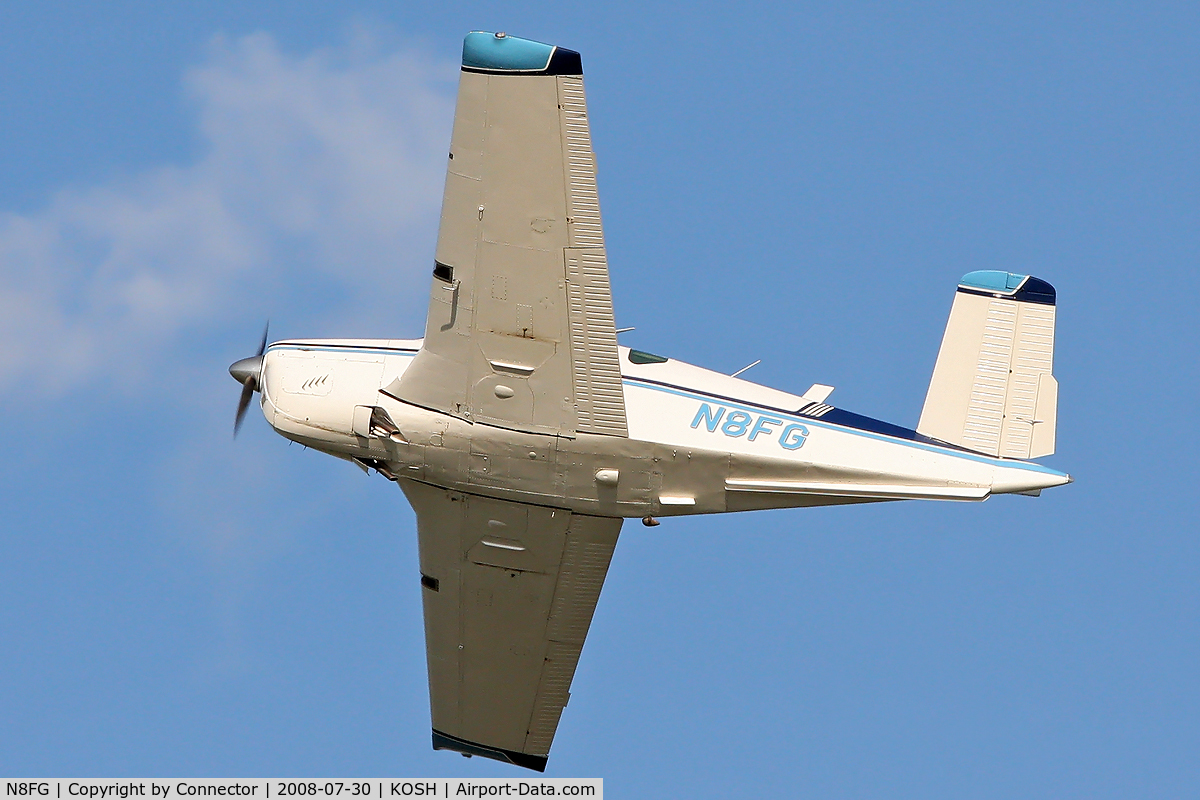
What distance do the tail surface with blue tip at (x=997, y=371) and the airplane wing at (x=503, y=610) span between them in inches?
166

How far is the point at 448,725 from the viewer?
2127 cm

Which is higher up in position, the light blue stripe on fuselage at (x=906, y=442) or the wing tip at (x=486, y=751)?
the light blue stripe on fuselage at (x=906, y=442)

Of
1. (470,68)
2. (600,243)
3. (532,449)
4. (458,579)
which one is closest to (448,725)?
(458,579)

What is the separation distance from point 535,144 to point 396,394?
3685mm

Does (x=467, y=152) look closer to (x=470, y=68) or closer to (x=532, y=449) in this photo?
(x=470, y=68)

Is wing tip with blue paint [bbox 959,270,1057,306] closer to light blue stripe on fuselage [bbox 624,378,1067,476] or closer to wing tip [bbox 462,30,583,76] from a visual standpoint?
light blue stripe on fuselage [bbox 624,378,1067,476]

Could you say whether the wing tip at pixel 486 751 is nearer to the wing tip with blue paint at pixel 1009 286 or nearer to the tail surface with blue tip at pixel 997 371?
the tail surface with blue tip at pixel 997 371

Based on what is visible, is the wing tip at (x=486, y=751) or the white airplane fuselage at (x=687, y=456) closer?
the white airplane fuselage at (x=687, y=456)

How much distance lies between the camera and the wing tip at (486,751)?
21.1 meters

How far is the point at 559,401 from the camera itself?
16703 millimetres

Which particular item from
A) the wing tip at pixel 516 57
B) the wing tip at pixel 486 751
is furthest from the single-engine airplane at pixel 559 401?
the wing tip at pixel 486 751

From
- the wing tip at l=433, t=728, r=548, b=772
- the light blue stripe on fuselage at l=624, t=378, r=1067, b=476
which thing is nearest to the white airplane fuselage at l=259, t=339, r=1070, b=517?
the light blue stripe on fuselage at l=624, t=378, r=1067, b=476

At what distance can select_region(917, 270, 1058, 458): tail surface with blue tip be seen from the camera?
17.3 metres

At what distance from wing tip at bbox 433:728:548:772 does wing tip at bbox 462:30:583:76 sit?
10200 millimetres
